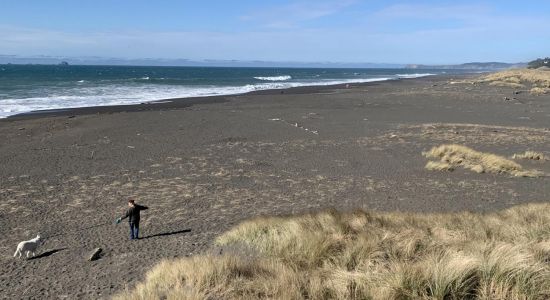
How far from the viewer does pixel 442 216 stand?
1028 centimetres

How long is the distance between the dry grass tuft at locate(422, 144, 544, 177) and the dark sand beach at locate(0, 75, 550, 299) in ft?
1.53

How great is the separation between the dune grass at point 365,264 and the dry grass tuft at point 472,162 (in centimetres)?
783

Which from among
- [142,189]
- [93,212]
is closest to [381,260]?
[93,212]

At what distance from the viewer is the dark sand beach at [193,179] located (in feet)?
29.6

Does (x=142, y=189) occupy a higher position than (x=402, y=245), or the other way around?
(x=402, y=245)

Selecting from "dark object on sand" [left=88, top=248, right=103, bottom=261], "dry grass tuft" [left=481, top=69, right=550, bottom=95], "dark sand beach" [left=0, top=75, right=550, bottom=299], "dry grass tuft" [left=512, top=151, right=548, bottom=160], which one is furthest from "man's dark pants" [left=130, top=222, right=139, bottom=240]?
"dry grass tuft" [left=481, top=69, right=550, bottom=95]

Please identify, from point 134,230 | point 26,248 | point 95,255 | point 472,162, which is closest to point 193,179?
point 134,230

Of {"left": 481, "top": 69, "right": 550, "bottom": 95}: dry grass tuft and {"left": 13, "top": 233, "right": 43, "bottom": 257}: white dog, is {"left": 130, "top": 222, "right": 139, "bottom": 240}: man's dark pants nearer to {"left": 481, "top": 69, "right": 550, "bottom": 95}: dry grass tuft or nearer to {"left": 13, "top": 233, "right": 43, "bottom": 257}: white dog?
{"left": 13, "top": 233, "right": 43, "bottom": 257}: white dog

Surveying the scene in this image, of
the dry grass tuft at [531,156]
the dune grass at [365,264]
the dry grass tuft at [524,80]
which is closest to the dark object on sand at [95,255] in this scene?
the dune grass at [365,264]

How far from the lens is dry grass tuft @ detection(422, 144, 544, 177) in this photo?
54.6 feet

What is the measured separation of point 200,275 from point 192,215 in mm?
5579

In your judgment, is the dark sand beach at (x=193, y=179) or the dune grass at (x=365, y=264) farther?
the dark sand beach at (x=193, y=179)

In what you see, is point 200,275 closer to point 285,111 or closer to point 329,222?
point 329,222

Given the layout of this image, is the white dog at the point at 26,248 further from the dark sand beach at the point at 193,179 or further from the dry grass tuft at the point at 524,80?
the dry grass tuft at the point at 524,80
